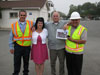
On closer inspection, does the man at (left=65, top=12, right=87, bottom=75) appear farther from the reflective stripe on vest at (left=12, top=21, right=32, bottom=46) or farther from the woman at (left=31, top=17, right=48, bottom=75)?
the reflective stripe on vest at (left=12, top=21, right=32, bottom=46)

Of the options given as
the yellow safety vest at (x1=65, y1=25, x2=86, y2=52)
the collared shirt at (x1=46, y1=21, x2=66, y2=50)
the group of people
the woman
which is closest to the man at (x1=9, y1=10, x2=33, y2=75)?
the group of people

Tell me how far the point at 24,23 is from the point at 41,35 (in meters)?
0.58

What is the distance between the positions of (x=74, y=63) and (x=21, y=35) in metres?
1.61

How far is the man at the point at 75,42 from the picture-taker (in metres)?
3.16

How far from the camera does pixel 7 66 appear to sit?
204 inches

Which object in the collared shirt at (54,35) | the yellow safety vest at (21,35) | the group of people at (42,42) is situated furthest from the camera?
the collared shirt at (54,35)

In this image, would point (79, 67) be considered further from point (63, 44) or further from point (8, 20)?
point (8, 20)

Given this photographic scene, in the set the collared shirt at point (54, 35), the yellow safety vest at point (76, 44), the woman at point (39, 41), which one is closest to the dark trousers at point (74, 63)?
the yellow safety vest at point (76, 44)

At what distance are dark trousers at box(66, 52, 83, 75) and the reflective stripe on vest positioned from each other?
1199 millimetres

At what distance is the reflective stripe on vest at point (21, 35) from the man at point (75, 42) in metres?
1.10

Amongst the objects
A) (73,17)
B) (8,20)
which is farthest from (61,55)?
(8,20)

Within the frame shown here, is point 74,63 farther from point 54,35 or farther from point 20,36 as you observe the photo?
point 20,36

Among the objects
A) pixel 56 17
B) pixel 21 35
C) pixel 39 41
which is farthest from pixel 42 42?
pixel 56 17

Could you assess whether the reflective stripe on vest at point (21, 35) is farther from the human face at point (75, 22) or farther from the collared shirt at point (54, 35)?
the human face at point (75, 22)
